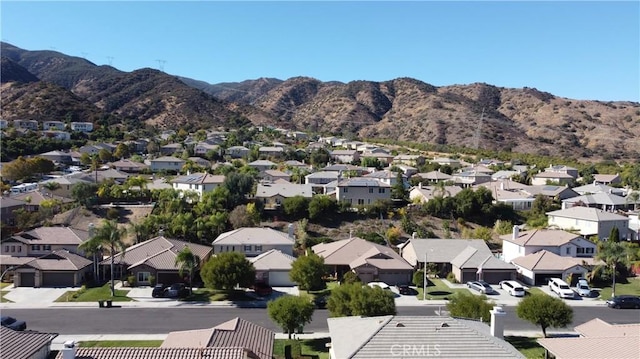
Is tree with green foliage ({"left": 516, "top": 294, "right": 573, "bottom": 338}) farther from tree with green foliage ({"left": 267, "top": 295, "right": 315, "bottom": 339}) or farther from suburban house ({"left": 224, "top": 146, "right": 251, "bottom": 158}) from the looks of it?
suburban house ({"left": 224, "top": 146, "right": 251, "bottom": 158})

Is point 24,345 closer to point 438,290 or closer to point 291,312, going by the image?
point 291,312

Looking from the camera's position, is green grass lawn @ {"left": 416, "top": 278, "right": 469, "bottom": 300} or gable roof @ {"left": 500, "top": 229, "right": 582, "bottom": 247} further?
gable roof @ {"left": 500, "top": 229, "right": 582, "bottom": 247}

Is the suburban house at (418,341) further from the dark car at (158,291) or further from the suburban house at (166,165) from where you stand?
the suburban house at (166,165)

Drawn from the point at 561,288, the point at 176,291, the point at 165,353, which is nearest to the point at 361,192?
the point at 561,288

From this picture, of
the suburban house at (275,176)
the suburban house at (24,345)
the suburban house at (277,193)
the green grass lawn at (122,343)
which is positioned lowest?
the green grass lawn at (122,343)

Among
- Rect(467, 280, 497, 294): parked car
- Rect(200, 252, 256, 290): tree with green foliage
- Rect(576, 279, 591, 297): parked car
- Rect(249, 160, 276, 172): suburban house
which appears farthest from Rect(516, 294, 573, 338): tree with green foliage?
Rect(249, 160, 276, 172): suburban house

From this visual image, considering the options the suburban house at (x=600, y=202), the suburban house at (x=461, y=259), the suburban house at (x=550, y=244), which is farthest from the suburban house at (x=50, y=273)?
the suburban house at (x=600, y=202)
